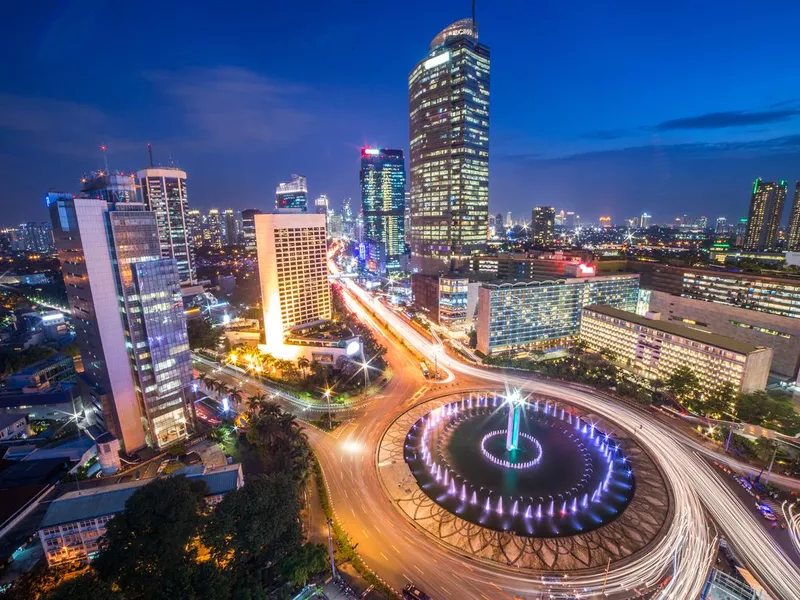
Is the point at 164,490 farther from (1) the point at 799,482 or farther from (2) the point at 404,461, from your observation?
(1) the point at 799,482

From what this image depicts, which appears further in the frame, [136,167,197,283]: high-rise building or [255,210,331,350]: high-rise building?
[136,167,197,283]: high-rise building

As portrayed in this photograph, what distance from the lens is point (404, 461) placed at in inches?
2258

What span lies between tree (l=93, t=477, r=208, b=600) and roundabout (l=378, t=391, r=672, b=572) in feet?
84.8

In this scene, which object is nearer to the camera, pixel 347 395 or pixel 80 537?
pixel 80 537

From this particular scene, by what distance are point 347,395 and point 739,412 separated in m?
72.6

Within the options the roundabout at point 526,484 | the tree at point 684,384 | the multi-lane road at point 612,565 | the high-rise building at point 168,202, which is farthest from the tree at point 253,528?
the high-rise building at point 168,202

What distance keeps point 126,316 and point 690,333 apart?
4226 inches

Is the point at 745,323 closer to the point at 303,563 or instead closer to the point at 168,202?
the point at 303,563

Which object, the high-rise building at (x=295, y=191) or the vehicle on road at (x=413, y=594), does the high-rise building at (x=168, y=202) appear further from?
the vehicle on road at (x=413, y=594)

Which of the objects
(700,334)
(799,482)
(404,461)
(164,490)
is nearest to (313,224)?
(404,461)

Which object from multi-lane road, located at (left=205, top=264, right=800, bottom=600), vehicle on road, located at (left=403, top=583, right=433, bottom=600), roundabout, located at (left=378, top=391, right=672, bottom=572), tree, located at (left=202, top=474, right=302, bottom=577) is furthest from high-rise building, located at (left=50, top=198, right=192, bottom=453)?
vehicle on road, located at (left=403, top=583, right=433, bottom=600)

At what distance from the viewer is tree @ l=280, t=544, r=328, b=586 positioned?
35.9 metres

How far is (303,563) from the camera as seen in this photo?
1430 inches

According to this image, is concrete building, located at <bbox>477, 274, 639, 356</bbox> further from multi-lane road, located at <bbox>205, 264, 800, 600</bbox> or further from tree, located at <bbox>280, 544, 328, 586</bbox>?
tree, located at <bbox>280, 544, 328, 586</bbox>
